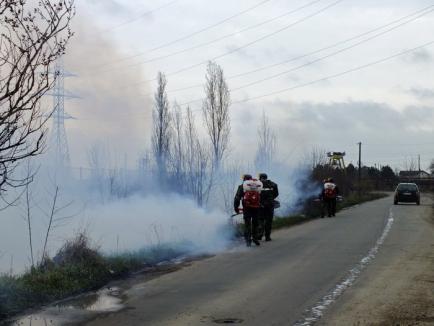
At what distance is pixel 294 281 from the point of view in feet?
34.6

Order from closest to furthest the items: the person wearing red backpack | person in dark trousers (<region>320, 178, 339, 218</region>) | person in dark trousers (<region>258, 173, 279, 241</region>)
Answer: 1. the person wearing red backpack
2. person in dark trousers (<region>258, 173, 279, 241</region>)
3. person in dark trousers (<region>320, 178, 339, 218</region>)

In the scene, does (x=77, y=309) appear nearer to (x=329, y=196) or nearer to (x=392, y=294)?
(x=392, y=294)

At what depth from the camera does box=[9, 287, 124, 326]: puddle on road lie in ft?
25.7

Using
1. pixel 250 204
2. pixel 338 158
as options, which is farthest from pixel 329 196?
pixel 338 158

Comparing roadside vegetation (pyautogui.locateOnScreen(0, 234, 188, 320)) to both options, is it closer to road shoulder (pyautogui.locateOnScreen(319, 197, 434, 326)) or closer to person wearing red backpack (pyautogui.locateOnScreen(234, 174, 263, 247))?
person wearing red backpack (pyautogui.locateOnScreen(234, 174, 263, 247))

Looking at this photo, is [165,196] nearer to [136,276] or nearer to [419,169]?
[136,276]

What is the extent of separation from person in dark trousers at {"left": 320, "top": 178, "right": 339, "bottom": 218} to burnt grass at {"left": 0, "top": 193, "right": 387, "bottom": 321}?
50.6 feet

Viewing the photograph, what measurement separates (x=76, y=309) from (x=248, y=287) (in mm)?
2952

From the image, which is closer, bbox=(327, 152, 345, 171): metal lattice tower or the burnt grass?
the burnt grass

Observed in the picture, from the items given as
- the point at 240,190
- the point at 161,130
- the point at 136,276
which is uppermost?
the point at 161,130

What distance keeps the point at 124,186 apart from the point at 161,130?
1253cm

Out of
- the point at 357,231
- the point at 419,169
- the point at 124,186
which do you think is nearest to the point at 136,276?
the point at 357,231

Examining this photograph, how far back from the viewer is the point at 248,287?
10055mm

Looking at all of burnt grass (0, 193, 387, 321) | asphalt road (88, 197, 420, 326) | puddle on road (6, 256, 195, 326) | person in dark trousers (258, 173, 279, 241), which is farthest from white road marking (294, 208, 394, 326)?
burnt grass (0, 193, 387, 321)
